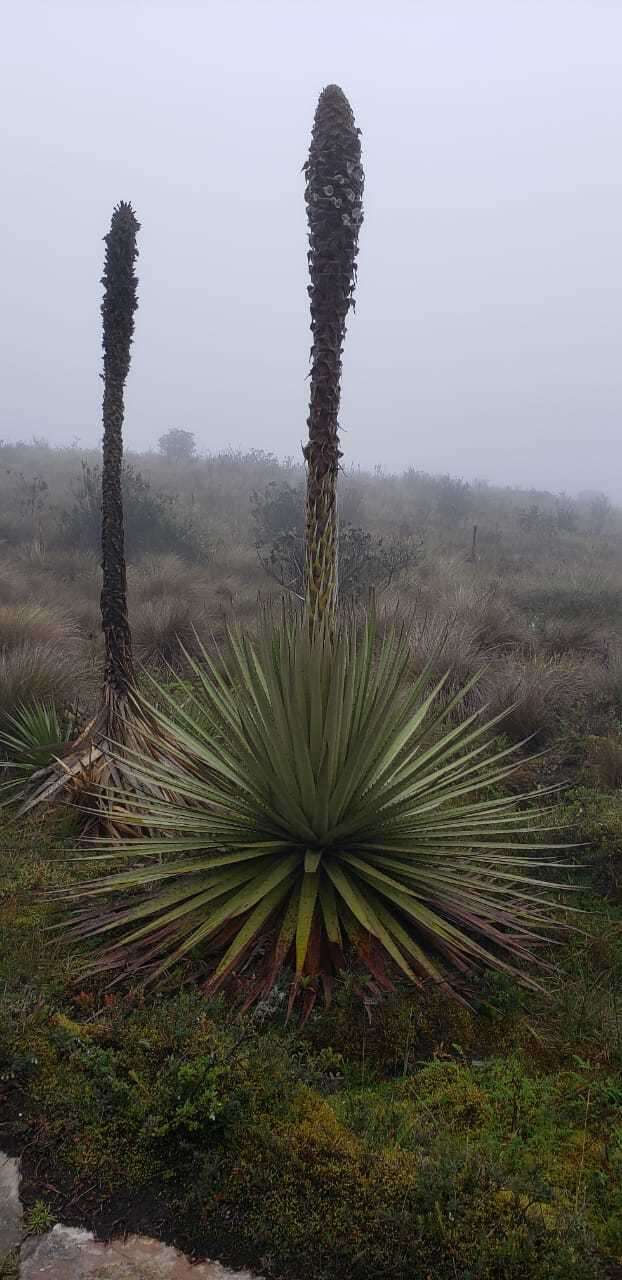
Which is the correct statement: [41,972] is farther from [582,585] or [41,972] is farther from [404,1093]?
[582,585]

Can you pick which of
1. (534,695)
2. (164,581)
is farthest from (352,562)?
(534,695)

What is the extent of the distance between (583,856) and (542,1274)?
286cm

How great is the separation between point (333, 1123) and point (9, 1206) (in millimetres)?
883

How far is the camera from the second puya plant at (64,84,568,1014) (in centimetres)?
331

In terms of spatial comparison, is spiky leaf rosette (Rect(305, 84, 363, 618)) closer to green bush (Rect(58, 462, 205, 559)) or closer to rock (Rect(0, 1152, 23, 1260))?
rock (Rect(0, 1152, 23, 1260))

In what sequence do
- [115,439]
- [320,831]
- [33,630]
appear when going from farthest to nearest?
[33,630] < [115,439] < [320,831]

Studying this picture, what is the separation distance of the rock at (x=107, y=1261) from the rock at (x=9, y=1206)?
0.17ft

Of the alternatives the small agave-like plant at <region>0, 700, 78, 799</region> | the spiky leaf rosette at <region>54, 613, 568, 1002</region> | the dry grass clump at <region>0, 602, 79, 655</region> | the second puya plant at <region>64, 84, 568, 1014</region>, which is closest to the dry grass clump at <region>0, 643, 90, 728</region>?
the small agave-like plant at <region>0, 700, 78, 799</region>

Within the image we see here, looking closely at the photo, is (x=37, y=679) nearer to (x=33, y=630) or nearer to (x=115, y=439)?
(x=33, y=630)

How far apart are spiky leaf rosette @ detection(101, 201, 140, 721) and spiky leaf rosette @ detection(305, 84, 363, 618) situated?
6.17 feet

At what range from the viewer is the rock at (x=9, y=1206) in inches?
81.0

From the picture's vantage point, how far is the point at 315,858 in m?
3.43

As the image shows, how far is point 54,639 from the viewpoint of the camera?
7879mm

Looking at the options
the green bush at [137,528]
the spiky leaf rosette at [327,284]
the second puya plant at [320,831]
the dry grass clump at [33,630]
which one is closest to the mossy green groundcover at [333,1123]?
the second puya plant at [320,831]
